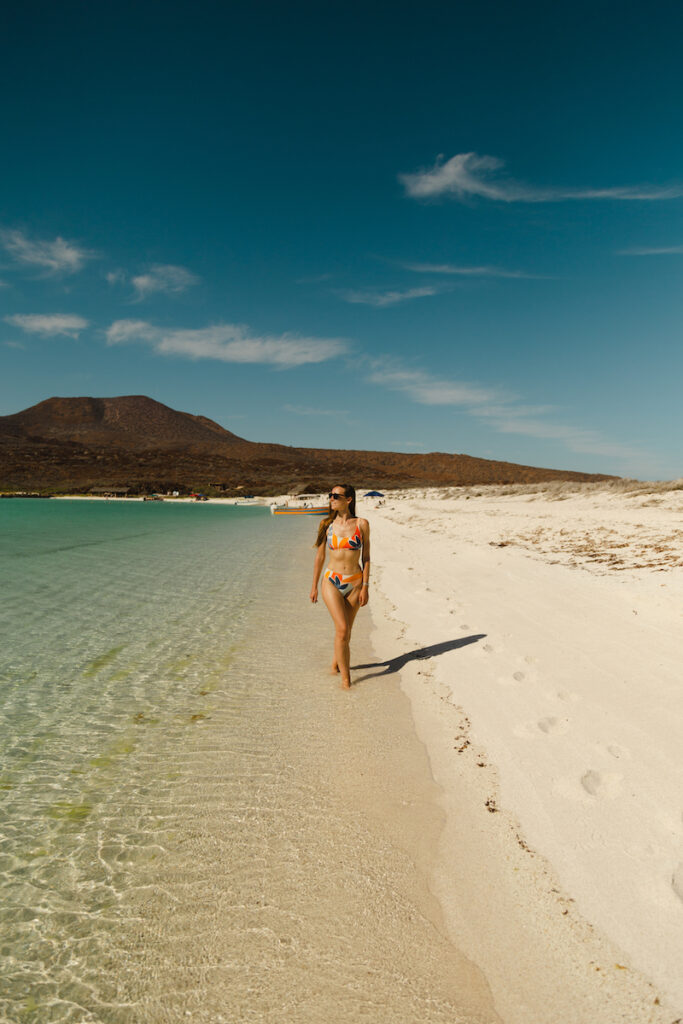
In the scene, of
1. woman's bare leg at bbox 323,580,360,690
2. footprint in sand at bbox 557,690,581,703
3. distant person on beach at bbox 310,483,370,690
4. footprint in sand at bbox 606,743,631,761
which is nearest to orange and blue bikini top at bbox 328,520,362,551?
distant person on beach at bbox 310,483,370,690

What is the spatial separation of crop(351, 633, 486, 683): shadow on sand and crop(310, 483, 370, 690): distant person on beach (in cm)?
78

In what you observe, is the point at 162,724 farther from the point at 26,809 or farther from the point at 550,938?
the point at 550,938

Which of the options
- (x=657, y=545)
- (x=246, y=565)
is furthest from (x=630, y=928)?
(x=246, y=565)

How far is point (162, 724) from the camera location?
5438mm

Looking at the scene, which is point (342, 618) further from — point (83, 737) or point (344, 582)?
point (83, 737)

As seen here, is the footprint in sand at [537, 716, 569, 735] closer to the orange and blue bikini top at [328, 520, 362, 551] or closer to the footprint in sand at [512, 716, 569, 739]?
the footprint in sand at [512, 716, 569, 739]

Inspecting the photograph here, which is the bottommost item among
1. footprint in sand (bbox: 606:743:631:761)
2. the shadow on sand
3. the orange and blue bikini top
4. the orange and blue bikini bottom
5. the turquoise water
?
the turquoise water

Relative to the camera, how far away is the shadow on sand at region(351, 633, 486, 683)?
6918 mm

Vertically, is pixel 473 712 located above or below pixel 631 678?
below

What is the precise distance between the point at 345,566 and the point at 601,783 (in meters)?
3.30

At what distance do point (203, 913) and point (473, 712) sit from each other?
3.28m

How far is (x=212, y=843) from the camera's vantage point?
11.6 ft

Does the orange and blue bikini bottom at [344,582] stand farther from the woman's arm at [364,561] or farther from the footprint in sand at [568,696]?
the footprint in sand at [568,696]

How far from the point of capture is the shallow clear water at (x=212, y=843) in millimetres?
2447
